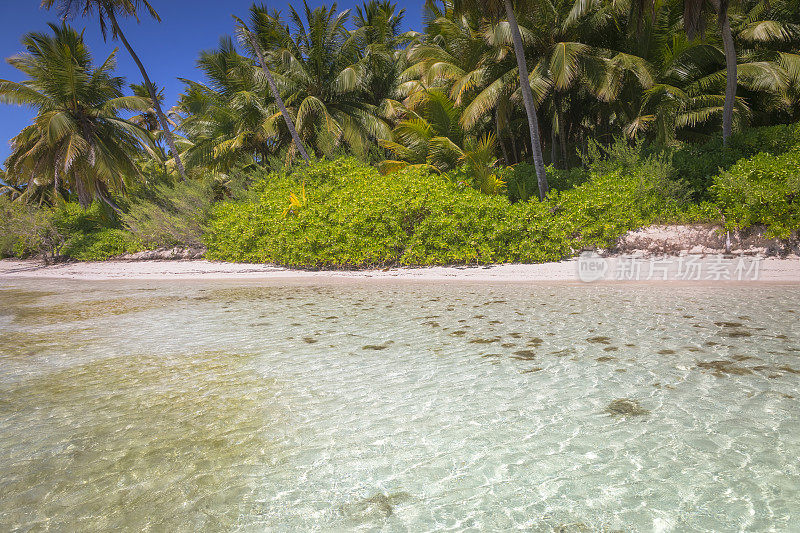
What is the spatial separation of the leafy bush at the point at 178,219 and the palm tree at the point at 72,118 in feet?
10.7

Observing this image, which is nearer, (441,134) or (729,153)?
(729,153)

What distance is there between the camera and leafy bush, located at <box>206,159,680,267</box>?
1005 cm

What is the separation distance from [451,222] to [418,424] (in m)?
7.71

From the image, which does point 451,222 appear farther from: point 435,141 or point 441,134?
point 441,134

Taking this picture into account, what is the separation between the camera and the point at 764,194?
8211mm

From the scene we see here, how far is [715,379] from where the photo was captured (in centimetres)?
338

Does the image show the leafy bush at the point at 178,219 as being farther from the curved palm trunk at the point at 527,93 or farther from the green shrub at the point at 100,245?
the curved palm trunk at the point at 527,93

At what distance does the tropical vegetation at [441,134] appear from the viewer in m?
10.4

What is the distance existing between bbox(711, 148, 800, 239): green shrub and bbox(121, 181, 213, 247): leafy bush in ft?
50.7

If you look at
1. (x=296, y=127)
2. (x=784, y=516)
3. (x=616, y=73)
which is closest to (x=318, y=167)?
(x=296, y=127)

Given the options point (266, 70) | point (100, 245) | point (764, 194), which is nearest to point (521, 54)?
point (764, 194)

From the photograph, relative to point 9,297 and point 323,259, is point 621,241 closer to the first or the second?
point 323,259

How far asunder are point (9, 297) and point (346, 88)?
13889 millimetres

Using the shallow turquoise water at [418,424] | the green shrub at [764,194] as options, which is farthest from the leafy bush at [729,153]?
the shallow turquoise water at [418,424]
